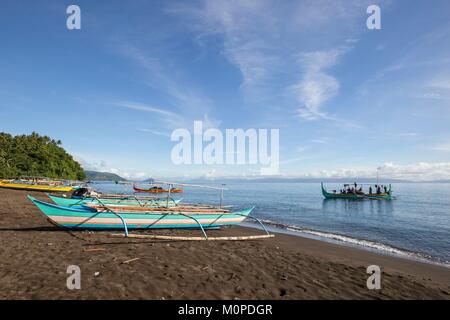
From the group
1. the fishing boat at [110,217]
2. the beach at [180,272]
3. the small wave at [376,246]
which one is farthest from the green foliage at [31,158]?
the small wave at [376,246]

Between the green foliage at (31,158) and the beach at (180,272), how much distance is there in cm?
5897

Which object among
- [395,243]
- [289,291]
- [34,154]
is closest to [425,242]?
[395,243]

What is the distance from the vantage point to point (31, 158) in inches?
2409

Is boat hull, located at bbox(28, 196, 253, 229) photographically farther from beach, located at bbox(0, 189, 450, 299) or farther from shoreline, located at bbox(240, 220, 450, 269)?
shoreline, located at bbox(240, 220, 450, 269)

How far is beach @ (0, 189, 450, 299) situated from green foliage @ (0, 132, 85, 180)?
2322 inches

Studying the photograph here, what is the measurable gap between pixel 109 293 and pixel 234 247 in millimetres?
6040

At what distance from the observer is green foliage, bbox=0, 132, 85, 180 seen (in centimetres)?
5706

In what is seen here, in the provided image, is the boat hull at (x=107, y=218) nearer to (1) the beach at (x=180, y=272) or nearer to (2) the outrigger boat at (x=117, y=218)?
(2) the outrigger boat at (x=117, y=218)

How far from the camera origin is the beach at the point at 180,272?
6062mm

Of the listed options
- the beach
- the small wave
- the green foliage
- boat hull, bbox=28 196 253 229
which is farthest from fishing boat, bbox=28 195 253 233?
the green foliage

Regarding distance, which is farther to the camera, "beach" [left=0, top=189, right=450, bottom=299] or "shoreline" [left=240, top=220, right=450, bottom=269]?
"shoreline" [left=240, top=220, right=450, bottom=269]

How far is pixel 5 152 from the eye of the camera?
58.3 m

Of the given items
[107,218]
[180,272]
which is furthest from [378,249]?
[107,218]

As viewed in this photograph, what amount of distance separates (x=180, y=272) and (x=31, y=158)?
7118 centimetres
